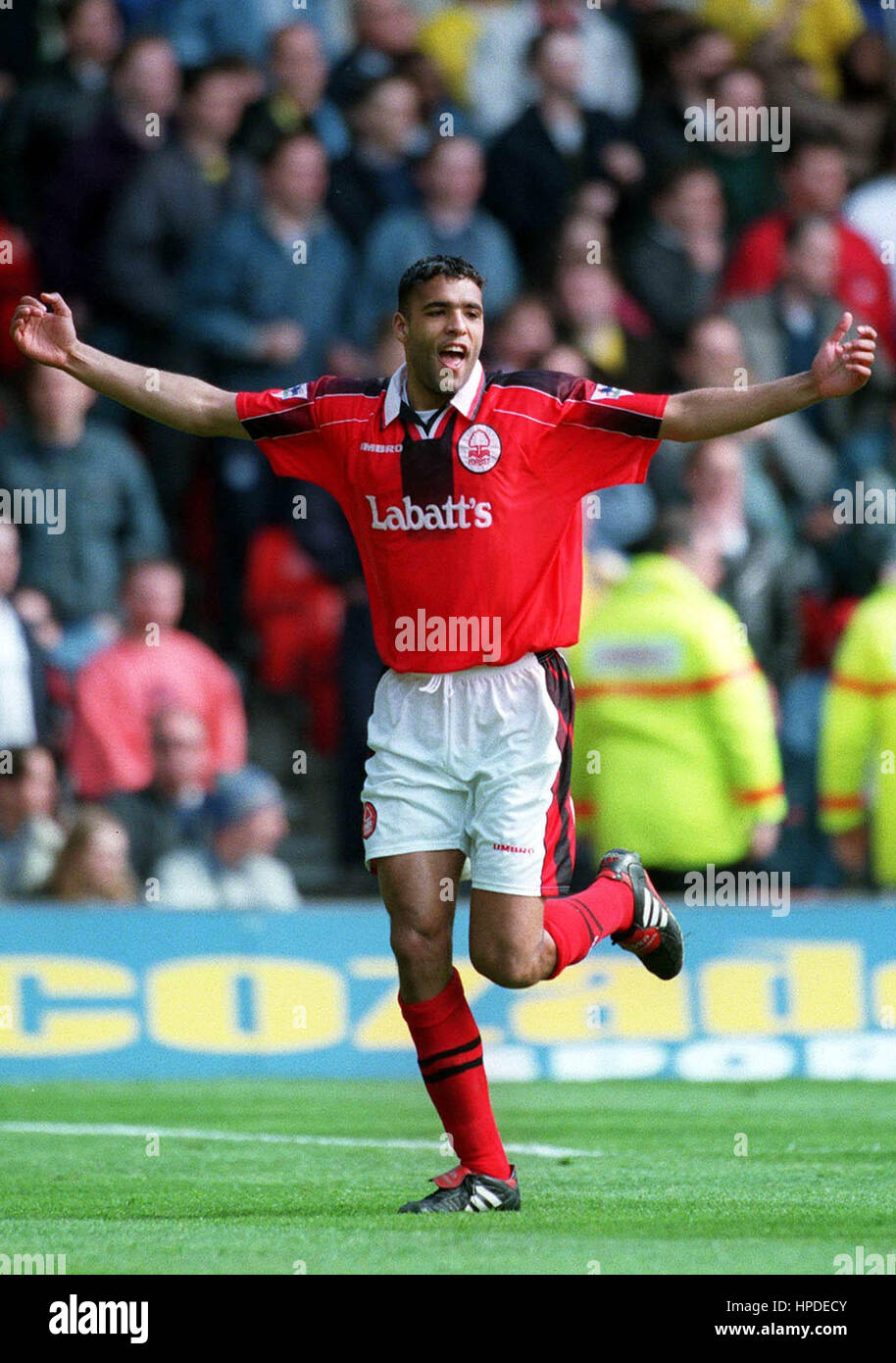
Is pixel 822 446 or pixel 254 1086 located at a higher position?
pixel 822 446

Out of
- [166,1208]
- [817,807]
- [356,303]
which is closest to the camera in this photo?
[166,1208]

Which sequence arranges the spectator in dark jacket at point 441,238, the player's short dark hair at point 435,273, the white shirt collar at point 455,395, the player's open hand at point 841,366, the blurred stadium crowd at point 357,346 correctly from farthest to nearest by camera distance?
the spectator in dark jacket at point 441,238
the blurred stadium crowd at point 357,346
the white shirt collar at point 455,395
the player's short dark hair at point 435,273
the player's open hand at point 841,366

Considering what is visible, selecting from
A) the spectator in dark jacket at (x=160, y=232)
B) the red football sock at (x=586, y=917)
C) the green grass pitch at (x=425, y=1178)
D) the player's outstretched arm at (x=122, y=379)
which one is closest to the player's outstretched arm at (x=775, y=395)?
the player's outstretched arm at (x=122, y=379)

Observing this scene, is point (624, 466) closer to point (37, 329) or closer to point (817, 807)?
point (37, 329)

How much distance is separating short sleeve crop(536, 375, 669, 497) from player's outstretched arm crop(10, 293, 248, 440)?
2.92ft

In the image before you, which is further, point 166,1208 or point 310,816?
point 310,816

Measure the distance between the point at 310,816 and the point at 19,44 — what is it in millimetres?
4322

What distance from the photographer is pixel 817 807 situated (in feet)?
32.1

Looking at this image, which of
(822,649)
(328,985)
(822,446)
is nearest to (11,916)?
(328,985)

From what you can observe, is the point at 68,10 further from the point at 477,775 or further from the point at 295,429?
the point at 477,775

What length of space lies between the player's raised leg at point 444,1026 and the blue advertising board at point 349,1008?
9.39ft

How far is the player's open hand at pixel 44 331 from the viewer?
6.08 metres

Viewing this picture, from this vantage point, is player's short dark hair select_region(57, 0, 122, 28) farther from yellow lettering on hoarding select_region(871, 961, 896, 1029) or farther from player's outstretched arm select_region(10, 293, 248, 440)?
yellow lettering on hoarding select_region(871, 961, 896, 1029)
